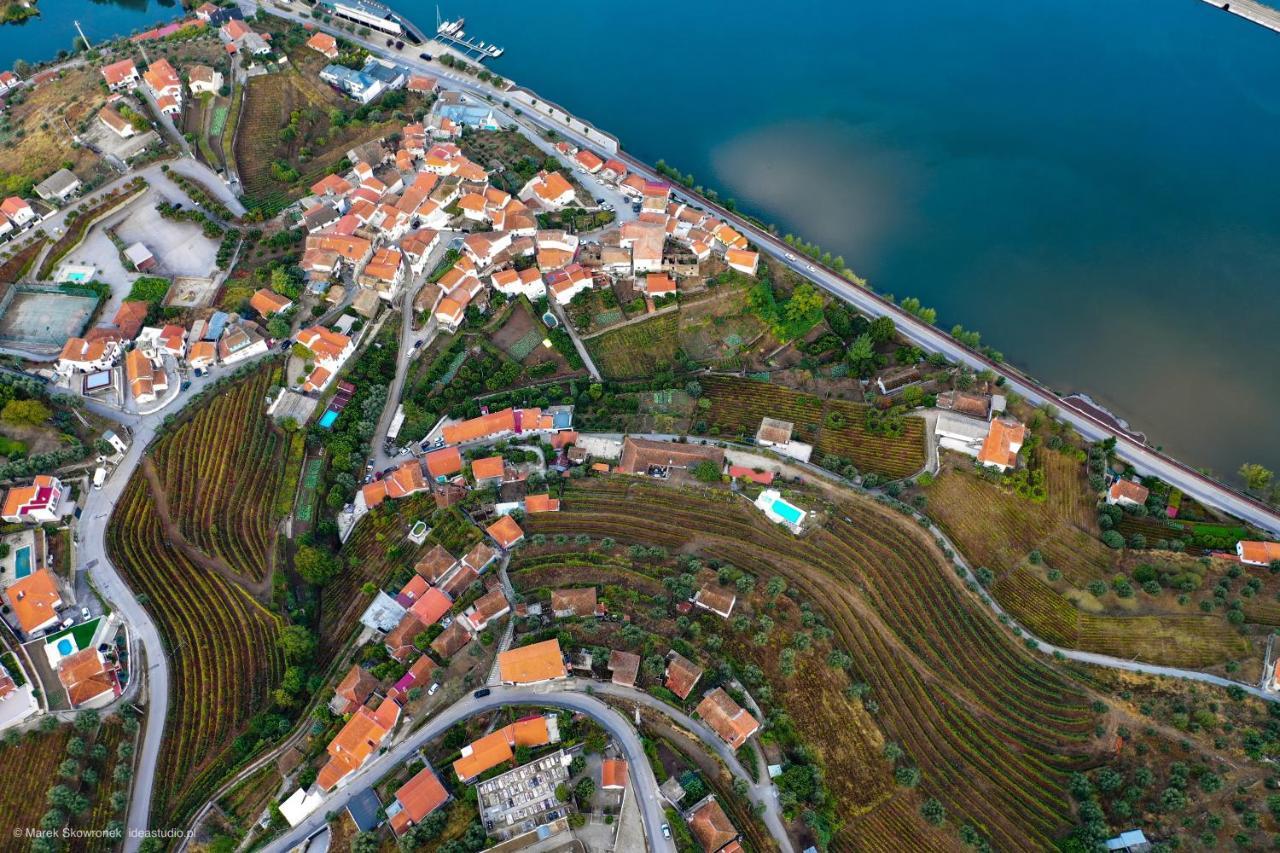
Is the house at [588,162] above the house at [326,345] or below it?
above

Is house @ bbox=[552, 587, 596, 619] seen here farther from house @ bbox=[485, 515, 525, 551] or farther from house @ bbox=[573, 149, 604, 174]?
house @ bbox=[573, 149, 604, 174]

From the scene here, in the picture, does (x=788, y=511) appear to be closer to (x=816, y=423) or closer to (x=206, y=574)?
(x=816, y=423)

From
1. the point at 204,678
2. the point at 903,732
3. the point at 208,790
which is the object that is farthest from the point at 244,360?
the point at 903,732

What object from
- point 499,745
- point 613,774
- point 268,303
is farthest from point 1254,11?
point 499,745

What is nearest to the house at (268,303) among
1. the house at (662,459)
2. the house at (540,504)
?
the house at (540,504)

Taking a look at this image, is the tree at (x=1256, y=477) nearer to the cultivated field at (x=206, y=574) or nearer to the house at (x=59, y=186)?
the cultivated field at (x=206, y=574)
